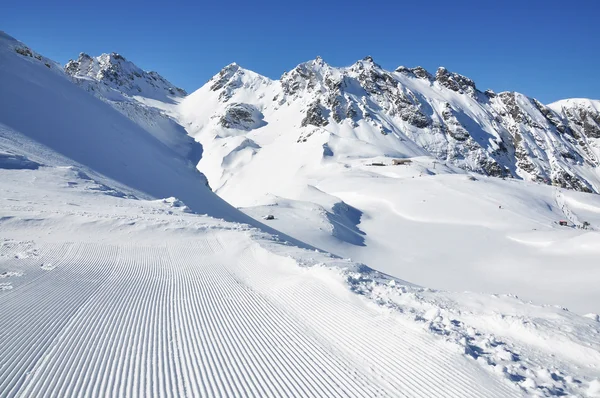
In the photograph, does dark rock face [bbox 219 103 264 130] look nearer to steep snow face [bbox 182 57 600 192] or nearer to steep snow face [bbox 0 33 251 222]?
steep snow face [bbox 182 57 600 192]

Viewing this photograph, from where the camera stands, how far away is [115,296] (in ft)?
27.1

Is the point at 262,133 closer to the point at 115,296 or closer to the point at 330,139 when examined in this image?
the point at 330,139

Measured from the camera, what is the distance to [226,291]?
9.30 meters

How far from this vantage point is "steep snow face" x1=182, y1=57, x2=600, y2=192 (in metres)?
114

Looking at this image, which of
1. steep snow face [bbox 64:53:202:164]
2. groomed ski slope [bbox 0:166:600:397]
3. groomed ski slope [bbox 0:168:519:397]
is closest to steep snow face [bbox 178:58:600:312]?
groomed ski slope [bbox 0:166:600:397]

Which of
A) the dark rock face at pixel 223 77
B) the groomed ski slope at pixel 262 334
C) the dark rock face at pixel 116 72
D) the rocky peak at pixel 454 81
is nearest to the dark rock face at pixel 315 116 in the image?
the dark rock face at pixel 223 77

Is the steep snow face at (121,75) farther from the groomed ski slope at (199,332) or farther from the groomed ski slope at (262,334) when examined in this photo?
Answer: the groomed ski slope at (262,334)

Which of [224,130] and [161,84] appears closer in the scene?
[224,130]

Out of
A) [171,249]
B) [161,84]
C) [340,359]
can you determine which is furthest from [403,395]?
[161,84]

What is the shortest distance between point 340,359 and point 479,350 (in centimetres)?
227

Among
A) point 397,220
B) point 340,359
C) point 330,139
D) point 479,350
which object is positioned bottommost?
point 340,359

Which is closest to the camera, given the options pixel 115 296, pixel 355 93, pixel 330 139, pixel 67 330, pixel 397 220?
pixel 67 330

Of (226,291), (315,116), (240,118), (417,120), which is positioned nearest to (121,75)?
(240,118)

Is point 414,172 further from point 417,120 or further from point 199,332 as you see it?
point 417,120
